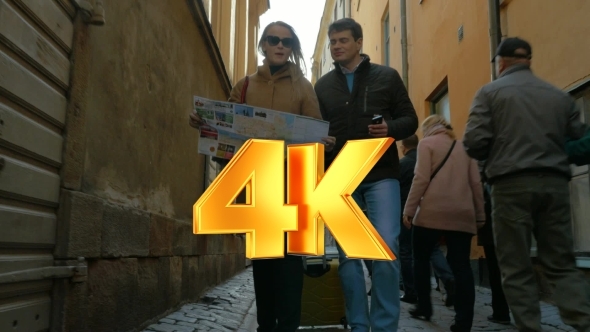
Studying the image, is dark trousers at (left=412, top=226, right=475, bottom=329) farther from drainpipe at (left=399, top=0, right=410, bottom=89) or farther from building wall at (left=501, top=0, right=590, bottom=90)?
drainpipe at (left=399, top=0, right=410, bottom=89)

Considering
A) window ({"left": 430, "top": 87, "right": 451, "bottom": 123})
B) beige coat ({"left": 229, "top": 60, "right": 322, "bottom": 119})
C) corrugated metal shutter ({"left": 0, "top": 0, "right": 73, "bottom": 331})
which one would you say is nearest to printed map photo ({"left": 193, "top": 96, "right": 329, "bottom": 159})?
beige coat ({"left": 229, "top": 60, "right": 322, "bottom": 119})

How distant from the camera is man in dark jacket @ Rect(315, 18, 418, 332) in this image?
3.49 m

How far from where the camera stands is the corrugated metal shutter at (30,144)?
2791 millimetres

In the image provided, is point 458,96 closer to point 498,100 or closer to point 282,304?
point 498,100

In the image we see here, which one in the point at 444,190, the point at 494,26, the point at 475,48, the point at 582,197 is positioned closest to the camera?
the point at 444,190

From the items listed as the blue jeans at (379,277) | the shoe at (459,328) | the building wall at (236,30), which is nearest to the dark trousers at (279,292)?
the blue jeans at (379,277)

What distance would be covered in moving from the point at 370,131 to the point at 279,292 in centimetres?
101

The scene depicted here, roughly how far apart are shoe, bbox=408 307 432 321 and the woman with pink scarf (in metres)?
0.10

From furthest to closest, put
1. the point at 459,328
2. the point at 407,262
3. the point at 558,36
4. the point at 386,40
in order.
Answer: the point at 386,40
the point at 407,262
the point at 558,36
the point at 459,328

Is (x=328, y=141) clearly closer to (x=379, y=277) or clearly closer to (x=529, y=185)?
(x=379, y=277)

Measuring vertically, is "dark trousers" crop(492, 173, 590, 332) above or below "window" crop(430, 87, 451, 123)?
below

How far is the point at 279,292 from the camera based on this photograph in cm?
311

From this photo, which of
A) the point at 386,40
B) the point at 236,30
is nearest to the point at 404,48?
the point at 236,30

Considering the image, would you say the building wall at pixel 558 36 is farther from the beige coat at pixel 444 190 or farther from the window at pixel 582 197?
the beige coat at pixel 444 190
